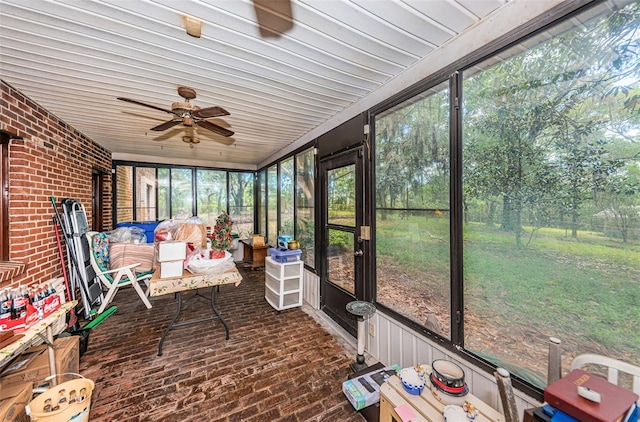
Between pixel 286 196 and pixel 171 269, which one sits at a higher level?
pixel 286 196

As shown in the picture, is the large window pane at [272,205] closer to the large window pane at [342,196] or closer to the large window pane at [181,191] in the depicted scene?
the large window pane at [181,191]

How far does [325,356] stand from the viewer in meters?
2.41

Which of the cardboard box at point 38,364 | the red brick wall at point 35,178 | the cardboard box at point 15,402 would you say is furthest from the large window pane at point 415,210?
the red brick wall at point 35,178

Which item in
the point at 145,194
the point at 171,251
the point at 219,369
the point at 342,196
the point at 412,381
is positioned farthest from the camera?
the point at 145,194

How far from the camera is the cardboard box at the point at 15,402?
1337 mm

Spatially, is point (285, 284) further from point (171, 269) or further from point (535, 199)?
point (535, 199)

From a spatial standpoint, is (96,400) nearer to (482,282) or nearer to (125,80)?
(125,80)

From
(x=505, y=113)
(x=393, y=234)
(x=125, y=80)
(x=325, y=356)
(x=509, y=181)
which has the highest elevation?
(x=125, y=80)

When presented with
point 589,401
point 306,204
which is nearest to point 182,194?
point 306,204

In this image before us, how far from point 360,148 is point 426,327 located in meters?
1.76

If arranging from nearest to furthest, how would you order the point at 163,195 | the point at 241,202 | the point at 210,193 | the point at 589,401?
1. the point at 589,401
2. the point at 163,195
3. the point at 210,193
4. the point at 241,202

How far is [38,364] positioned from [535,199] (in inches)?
138

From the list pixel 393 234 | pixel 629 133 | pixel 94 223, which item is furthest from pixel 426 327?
pixel 94 223

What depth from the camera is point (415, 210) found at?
193 cm
